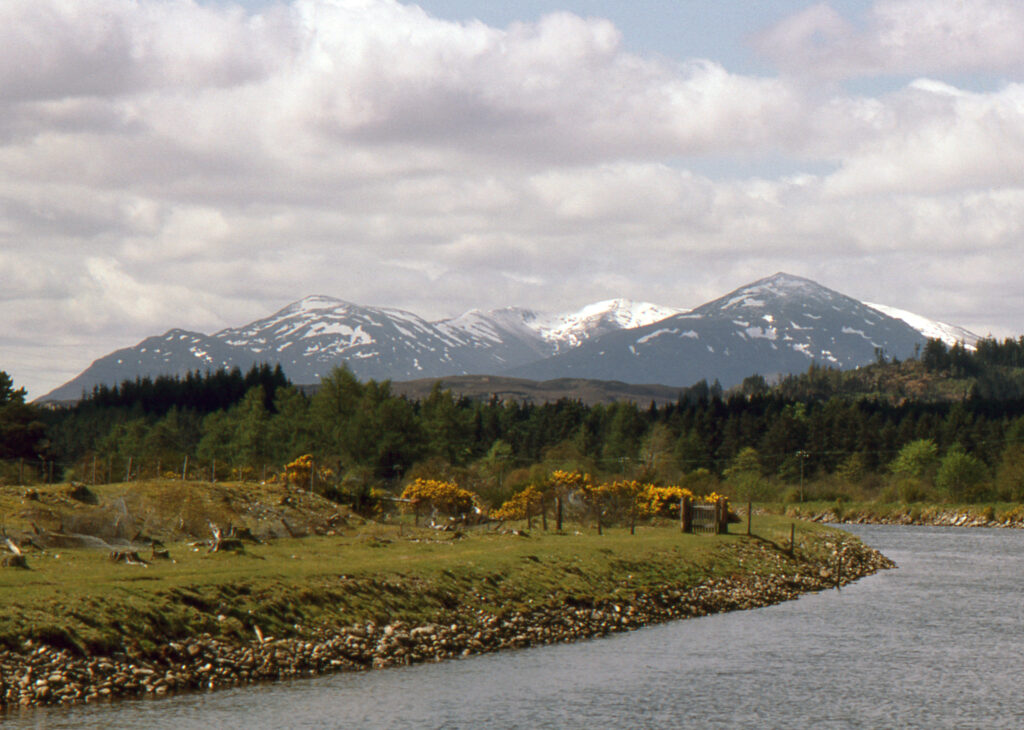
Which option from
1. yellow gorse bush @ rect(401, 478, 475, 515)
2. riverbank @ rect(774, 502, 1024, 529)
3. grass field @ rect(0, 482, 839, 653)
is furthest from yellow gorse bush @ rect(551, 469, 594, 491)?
riverbank @ rect(774, 502, 1024, 529)

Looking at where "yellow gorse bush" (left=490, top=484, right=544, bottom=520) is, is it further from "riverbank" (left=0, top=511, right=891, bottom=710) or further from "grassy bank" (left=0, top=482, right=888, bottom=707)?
"riverbank" (left=0, top=511, right=891, bottom=710)

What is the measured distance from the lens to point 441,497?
3334 inches

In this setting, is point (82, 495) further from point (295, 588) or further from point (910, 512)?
point (910, 512)

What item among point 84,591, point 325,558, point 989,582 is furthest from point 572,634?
point 989,582

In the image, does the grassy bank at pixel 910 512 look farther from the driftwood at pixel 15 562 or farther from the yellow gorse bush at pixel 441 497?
the driftwood at pixel 15 562

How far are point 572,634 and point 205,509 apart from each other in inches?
944

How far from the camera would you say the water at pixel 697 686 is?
29.4m

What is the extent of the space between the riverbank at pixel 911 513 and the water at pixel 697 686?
11762cm

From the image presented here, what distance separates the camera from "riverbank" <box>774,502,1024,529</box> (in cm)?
16162

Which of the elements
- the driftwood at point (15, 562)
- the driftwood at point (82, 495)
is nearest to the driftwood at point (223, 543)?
the driftwood at point (15, 562)

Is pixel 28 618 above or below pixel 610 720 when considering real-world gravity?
above

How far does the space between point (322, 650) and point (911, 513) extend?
508ft

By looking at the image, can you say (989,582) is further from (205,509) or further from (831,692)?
(205,509)

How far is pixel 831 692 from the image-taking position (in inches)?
1379
